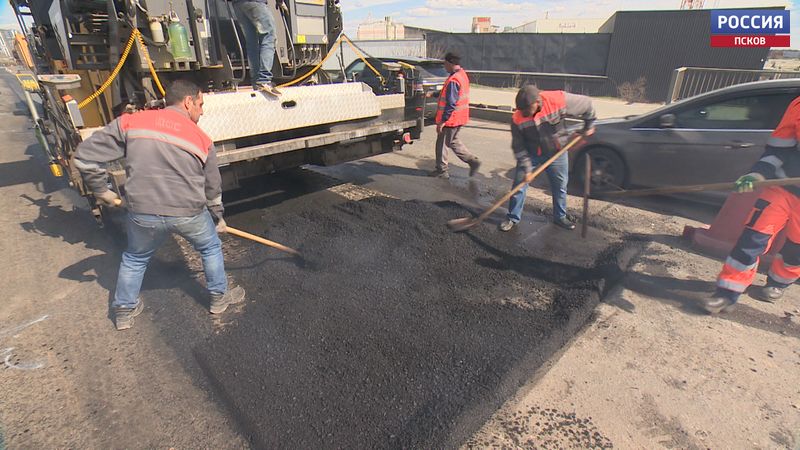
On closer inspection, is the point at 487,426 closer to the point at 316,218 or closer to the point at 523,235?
the point at 523,235

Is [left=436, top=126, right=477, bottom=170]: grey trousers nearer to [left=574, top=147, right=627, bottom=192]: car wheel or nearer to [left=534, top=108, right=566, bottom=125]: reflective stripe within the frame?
[left=574, top=147, right=627, bottom=192]: car wheel

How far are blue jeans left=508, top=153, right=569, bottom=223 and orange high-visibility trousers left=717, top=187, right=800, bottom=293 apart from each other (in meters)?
1.69

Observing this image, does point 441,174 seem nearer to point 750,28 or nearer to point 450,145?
point 450,145

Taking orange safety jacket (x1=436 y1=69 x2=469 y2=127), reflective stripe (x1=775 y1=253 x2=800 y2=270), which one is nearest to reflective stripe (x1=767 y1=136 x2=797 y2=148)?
reflective stripe (x1=775 y1=253 x2=800 y2=270)

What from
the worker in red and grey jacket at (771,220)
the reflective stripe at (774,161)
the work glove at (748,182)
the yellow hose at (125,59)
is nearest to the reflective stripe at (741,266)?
the worker in red and grey jacket at (771,220)

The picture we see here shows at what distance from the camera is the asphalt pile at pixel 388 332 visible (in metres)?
2.25

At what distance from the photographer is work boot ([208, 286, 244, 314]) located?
3.16 meters

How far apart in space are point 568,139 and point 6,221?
6602 millimetres

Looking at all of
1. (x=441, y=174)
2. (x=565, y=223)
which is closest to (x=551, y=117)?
(x=565, y=223)

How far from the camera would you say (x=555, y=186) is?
4.52 meters

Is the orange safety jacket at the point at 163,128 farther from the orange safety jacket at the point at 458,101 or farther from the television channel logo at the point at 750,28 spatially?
the television channel logo at the point at 750,28

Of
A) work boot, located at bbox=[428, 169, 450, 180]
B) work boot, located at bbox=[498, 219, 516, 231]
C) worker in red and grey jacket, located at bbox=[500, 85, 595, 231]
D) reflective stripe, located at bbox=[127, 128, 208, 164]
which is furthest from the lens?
work boot, located at bbox=[428, 169, 450, 180]

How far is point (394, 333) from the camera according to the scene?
114 inches

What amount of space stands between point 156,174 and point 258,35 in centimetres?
279
